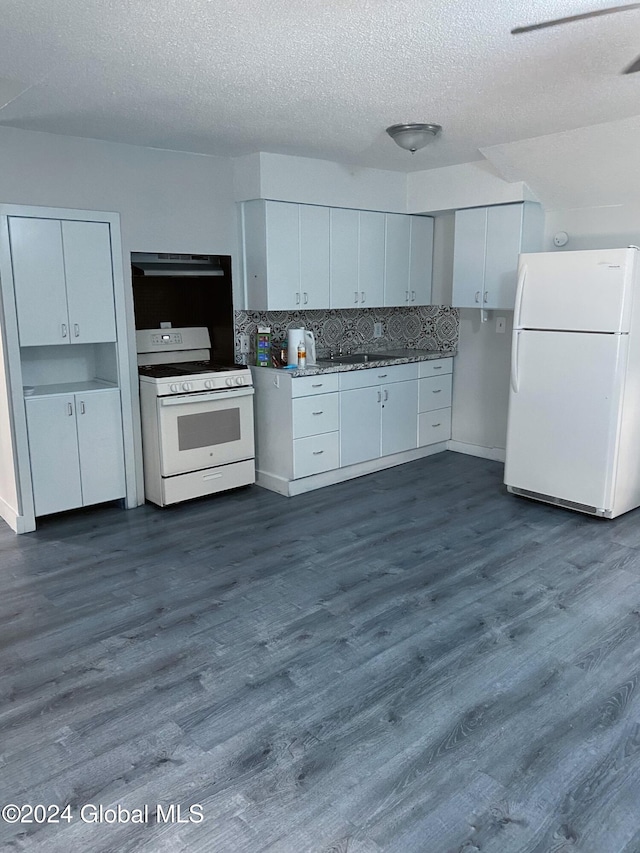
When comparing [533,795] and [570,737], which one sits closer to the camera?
[533,795]

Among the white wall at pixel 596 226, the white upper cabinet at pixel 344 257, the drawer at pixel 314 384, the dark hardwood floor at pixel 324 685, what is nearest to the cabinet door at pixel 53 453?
the dark hardwood floor at pixel 324 685

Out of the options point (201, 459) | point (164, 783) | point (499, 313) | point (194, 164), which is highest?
point (194, 164)

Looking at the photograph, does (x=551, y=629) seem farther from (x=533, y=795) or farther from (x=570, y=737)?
(x=533, y=795)

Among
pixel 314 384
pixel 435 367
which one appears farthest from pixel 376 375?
pixel 435 367

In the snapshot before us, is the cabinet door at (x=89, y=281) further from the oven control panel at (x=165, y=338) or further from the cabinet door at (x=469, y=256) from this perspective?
the cabinet door at (x=469, y=256)

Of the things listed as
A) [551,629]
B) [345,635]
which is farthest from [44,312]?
[551,629]

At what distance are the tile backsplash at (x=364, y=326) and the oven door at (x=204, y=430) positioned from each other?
524mm

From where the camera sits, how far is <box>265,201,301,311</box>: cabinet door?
4.56 meters

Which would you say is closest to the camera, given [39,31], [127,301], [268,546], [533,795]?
[533,795]

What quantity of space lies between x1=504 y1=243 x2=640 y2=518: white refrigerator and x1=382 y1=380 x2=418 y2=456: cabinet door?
1076 mm

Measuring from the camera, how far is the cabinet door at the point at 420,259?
558 centimetres

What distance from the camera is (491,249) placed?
4.99 metres

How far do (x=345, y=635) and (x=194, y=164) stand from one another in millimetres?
3261

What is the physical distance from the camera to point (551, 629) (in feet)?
9.40
